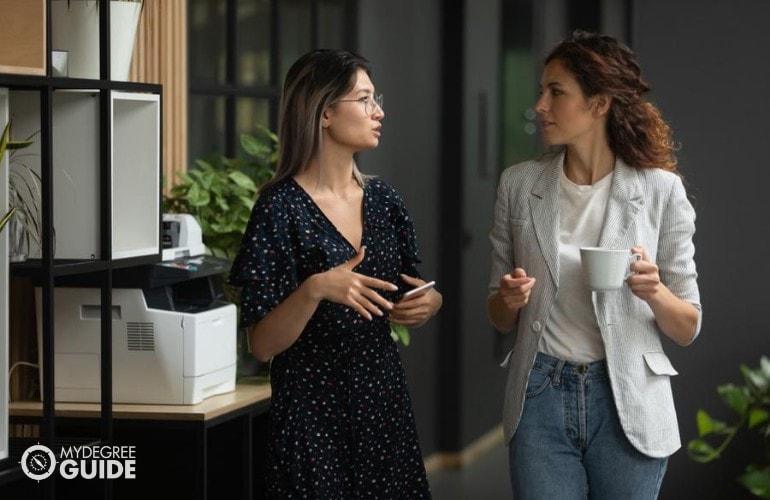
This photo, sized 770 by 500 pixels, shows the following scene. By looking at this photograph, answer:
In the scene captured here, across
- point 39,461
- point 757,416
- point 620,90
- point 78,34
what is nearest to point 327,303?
point 620,90

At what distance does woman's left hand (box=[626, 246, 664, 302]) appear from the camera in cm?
214

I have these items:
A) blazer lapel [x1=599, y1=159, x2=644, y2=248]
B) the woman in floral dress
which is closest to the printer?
the woman in floral dress

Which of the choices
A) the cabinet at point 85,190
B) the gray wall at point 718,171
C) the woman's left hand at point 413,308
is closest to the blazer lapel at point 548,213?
the woman's left hand at point 413,308

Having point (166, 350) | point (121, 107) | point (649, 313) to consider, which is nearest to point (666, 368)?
point (649, 313)

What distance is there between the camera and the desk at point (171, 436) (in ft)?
9.86

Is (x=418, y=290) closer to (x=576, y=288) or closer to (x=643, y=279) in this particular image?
(x=576, y=288)

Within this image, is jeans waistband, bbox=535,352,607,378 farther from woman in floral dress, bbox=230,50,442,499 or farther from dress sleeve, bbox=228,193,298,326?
dress sleeve, bbox=228,193,298,326

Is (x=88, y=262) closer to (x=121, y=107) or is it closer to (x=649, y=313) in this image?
(x=121, y=107)

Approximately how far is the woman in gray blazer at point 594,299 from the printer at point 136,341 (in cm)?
102

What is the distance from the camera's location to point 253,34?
14.4 ft

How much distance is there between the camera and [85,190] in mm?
2850

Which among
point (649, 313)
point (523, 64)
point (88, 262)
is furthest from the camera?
point (523, 64)

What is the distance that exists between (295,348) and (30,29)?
36.0 inches

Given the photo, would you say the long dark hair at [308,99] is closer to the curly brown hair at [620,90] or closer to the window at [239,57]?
the curly brown hair at [620,90]
